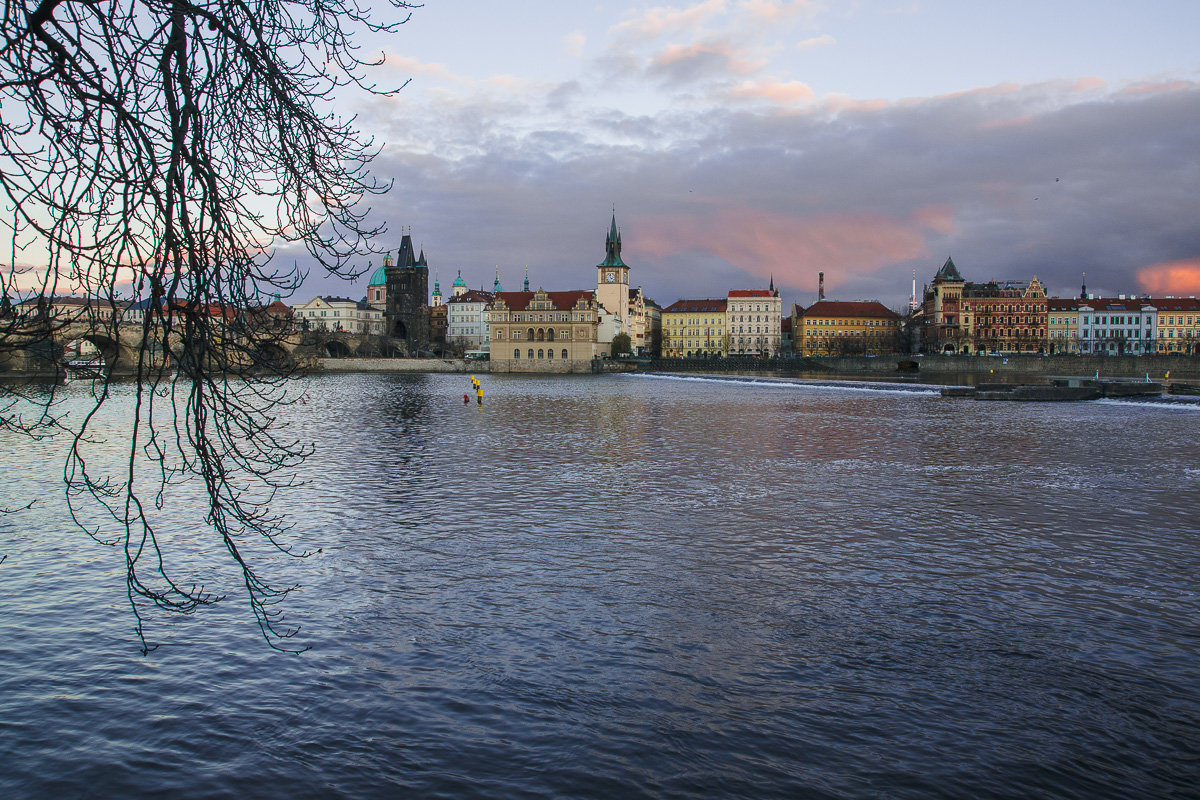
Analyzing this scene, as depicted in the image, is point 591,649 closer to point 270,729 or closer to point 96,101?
point 270,729

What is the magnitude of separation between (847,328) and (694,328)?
27974 millimetres

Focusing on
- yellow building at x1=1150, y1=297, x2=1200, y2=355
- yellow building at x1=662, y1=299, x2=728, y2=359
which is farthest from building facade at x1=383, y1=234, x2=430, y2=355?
yellow building at x1=1150, y1=297, x2=1200, y2=355

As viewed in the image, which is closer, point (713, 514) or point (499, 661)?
point (499, 661)

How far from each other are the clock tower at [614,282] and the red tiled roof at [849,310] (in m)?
36.0

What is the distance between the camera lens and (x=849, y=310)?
150875 mm

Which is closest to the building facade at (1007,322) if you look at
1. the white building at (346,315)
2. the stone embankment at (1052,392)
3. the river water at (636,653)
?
the stone embankment at (1052,392)

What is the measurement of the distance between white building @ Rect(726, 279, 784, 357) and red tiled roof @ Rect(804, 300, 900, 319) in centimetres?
658

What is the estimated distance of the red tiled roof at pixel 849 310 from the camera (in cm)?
15000

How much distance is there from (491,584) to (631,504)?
18.2ft

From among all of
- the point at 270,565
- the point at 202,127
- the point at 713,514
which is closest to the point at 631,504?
the point at 713,514

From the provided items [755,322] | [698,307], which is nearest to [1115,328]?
[755,322]

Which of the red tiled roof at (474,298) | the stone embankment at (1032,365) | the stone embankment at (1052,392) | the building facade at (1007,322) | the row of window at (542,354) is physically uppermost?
the red tiled roof at (474,298)

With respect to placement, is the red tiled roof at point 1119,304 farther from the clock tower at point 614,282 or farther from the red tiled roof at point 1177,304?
the clock tower at point 614,282

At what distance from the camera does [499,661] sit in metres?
7.67
